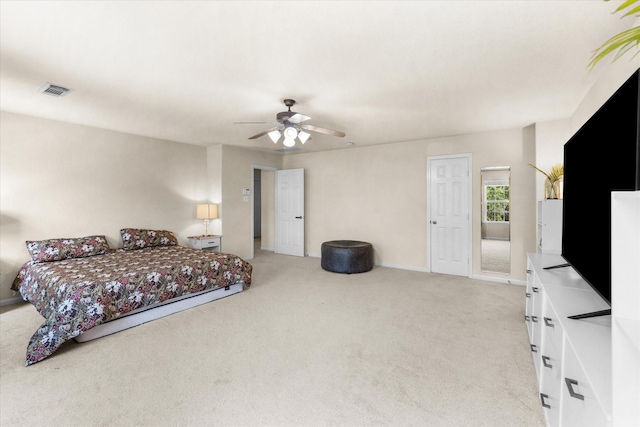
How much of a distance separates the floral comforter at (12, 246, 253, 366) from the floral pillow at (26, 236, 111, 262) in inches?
5.2

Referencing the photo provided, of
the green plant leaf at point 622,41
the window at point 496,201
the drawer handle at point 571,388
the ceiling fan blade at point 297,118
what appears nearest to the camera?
the green plant leaf at point 622,41

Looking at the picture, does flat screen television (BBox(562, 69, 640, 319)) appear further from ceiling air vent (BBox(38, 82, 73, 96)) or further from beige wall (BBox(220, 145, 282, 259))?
beige wall (BBox(220, 145, 282, 259))

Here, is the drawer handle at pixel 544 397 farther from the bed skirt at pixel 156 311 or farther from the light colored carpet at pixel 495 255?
the light colored carpet at pixel 495 255

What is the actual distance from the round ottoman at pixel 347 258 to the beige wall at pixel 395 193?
0.63m

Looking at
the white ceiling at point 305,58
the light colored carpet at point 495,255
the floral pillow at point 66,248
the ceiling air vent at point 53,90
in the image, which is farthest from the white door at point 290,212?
the ceiling air vent at point 53,90

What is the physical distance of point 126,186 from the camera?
500cm

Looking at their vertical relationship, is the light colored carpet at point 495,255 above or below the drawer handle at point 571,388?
below

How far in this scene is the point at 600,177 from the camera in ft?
5.22

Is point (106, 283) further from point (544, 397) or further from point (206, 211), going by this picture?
point (544, 397)

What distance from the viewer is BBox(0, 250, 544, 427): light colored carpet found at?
1.87m

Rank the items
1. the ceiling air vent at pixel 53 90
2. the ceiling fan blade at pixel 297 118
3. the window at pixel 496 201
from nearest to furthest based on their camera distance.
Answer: the ceiling air vent at pixel 53 90 < the ceiling fan blade at pixel 297 118 < the window at pixel 496 201

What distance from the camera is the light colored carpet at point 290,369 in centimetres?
187

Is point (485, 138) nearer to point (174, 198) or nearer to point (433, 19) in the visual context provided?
point (433, 19)

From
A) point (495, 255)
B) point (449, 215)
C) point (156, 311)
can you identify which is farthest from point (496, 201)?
point (156, 311)
